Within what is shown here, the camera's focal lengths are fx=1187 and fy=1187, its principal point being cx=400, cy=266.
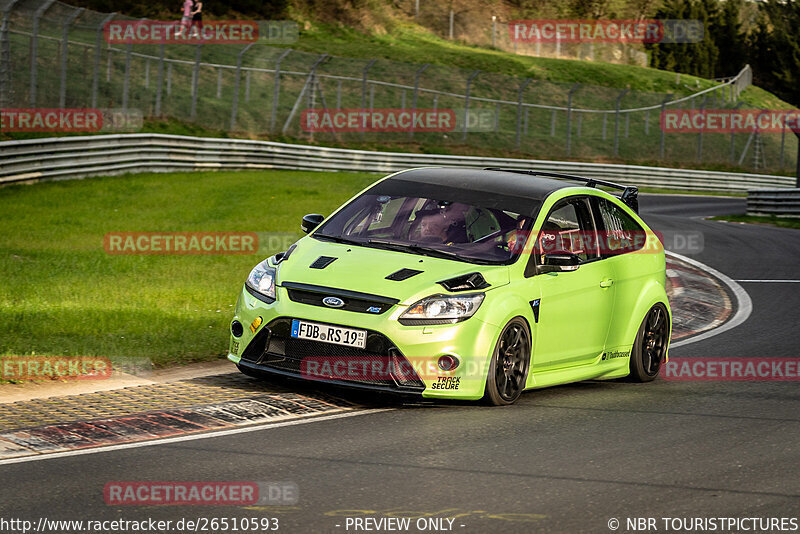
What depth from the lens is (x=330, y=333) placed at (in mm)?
7695

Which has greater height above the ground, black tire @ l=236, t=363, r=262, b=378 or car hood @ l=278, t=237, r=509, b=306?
car hood @ l=278, t=237, r=509, b=306

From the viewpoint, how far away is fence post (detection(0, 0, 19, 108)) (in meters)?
26.2

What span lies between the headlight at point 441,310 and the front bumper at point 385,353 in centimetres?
4

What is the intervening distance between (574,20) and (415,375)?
81510mm

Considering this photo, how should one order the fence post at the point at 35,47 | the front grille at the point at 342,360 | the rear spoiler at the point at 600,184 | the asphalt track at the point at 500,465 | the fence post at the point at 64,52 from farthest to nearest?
the fence post at the point at 64,52
the fence post at the point at 35,47
the rear spoiler at the point at 600,184
the front grille at the point at 342,360
the asphalt track at the point at 500,465

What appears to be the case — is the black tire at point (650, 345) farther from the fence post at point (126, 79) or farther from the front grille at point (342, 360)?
the fence post at point (126, 79)

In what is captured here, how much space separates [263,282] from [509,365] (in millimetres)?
1805

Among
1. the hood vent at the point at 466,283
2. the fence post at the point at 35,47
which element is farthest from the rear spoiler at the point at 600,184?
the fence post at the point at 35,47

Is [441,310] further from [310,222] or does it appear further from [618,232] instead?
[618,232]

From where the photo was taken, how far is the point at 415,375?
303 inches

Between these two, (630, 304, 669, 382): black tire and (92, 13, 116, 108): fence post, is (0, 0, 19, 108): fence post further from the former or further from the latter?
(630, 304, 669, 382): black tire

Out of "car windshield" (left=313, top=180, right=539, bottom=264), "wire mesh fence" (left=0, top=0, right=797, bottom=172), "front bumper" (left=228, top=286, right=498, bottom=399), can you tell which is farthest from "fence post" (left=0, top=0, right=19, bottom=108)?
"front bumper" (left=228, top=286, right=498, bottom=399)

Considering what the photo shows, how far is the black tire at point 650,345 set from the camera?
31.6 feet

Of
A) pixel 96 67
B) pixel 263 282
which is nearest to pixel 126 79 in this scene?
pixel 96 67
